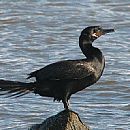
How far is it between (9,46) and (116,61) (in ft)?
6.96

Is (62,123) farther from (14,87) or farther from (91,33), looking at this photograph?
(91,33)

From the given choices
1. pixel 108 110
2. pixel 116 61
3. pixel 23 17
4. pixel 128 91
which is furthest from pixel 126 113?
pixel 23 17

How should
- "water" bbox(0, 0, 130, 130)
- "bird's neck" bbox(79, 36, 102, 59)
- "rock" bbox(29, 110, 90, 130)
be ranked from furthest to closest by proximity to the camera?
"water" bbox(0, 0, 130, 130) < "bird's neck" bbox(79, 36, 102, 59) < "rock" bbox(29, 110, 90, 130)

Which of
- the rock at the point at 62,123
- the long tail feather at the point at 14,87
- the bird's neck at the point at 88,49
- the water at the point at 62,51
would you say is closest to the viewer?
the rock at the point at 62,123

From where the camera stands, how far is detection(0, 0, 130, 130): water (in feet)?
37.3

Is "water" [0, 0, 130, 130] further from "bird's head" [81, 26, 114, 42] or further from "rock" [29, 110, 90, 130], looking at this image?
"rock" [29, 110, 90, 130]

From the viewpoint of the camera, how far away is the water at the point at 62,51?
11375mm

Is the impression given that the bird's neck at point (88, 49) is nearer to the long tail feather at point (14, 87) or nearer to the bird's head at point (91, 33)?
the bird's head at point (91, 33)

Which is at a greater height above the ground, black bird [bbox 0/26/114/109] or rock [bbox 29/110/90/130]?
black bird [bbox 0/26/114/109]

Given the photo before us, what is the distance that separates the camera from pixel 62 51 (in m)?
14.5

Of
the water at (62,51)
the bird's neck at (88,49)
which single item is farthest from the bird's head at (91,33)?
the water at (62,51)

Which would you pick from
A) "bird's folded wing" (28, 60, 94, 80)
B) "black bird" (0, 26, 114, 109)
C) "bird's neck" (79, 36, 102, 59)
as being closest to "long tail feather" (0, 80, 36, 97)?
"black bird" (0, 26, 114, 109)

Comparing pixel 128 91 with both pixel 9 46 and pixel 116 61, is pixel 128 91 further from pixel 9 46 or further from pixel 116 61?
pixel 9 46

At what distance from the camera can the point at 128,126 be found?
1088 cm
